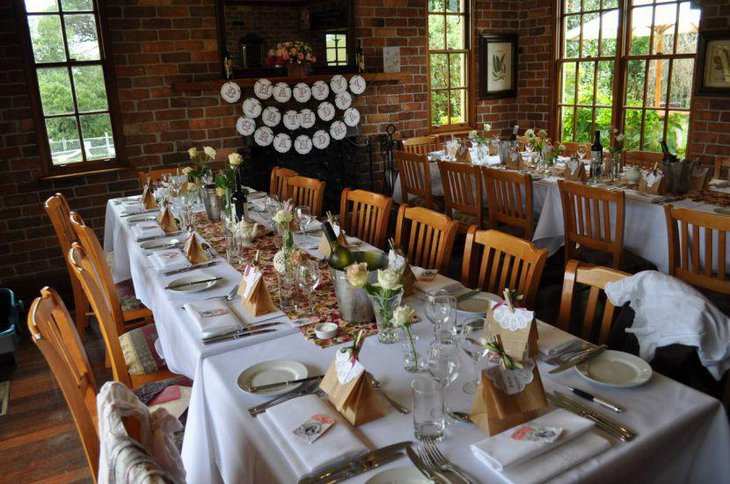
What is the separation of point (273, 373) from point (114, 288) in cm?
148

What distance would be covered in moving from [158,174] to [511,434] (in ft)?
12.7

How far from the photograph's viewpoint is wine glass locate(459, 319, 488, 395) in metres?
1.50

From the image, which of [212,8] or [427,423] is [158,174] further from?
[427,423]

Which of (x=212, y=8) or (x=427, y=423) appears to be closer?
(x=427, y=423)

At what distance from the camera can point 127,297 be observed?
317 centimetres

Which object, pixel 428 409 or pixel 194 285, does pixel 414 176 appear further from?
pixel 428 409

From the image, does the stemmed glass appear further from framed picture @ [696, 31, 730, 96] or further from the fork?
framed picture @ [696, 31, 730, 96]

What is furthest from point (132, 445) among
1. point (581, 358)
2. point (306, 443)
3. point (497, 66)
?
point (497, 66)

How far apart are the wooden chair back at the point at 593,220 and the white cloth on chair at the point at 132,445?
261cm

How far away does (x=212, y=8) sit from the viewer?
16.1 ft

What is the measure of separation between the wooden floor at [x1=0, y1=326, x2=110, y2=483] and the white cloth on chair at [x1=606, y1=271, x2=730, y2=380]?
2.17 m

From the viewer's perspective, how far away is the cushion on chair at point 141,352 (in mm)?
2389

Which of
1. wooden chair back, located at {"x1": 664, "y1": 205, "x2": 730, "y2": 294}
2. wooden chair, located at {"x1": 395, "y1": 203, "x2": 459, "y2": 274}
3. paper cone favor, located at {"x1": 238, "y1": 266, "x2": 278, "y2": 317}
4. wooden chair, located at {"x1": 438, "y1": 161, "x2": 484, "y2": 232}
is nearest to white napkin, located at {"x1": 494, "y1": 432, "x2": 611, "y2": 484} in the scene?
paper cone favor, located at {"x1": 238, "y1": 266, "x2": 278, "y2": 317}

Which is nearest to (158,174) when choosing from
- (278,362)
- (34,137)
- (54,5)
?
(34,137)
